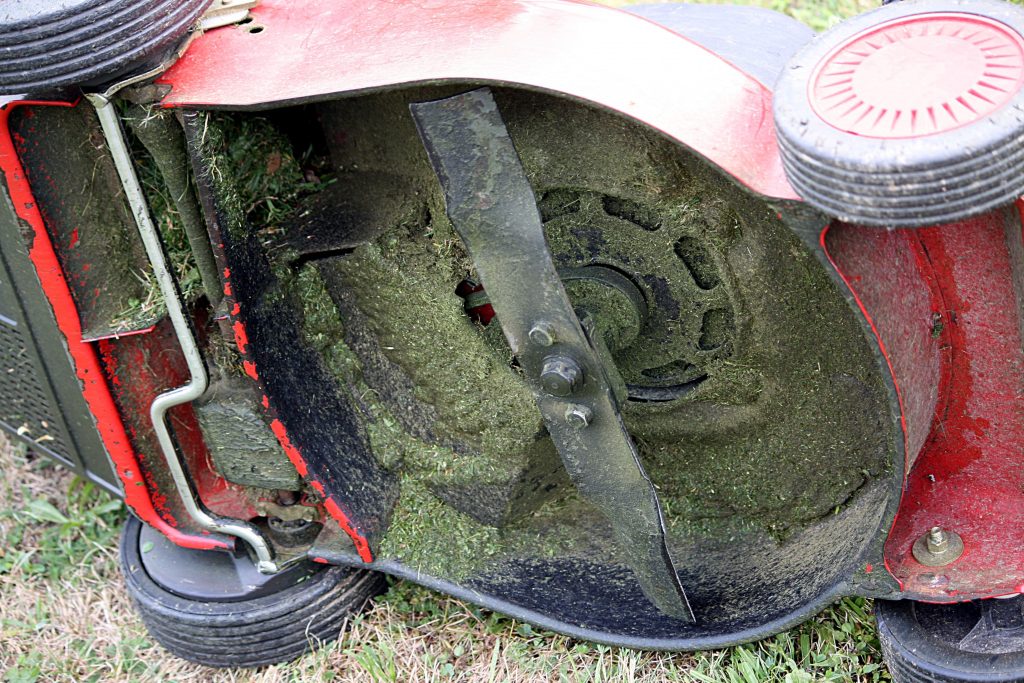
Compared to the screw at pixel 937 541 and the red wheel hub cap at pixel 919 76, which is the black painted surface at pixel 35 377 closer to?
the red wheel hub cap at pixel 919 76

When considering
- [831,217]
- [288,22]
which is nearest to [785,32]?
[831,217]

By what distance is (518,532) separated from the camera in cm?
250

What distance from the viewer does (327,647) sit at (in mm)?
2682

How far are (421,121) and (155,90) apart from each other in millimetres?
504

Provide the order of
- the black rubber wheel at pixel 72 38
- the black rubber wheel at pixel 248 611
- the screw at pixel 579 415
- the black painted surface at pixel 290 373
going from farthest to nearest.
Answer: the black rubber wheel at pixel 248 611
the black painted surface at pixel 290 373
the screw at pixel 579 415
the black rubber wheel at pixel 72 38

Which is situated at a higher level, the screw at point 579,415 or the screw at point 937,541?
the screw at point 579,415

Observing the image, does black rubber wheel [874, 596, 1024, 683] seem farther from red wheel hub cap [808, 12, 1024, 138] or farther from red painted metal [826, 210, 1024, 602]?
red wheel hub cap [808, 12, 1024, 138]

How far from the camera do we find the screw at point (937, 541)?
2.02 metres

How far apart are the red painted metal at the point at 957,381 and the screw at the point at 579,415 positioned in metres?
0.52

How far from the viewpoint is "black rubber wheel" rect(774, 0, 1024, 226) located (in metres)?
1.38

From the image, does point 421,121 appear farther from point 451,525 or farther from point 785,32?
point 451,525

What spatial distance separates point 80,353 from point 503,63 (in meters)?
1.13

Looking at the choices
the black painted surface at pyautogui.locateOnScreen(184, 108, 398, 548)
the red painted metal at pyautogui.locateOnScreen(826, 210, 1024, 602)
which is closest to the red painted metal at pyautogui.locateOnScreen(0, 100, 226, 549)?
the black painted surface at pyautogui.locateOnScreen(184, 108, 398, 548)

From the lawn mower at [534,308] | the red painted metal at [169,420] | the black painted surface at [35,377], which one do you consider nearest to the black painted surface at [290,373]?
the lawn mower at [534,308]
